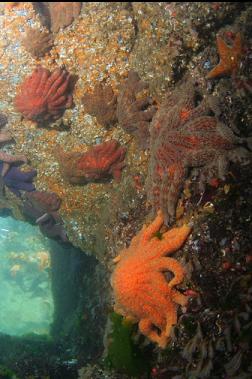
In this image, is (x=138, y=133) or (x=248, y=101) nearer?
(x=248, y=101)

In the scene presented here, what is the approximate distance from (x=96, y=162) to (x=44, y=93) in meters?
1.52

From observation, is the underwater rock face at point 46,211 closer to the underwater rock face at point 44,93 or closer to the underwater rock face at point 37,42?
the underwater rock face at point 44,93

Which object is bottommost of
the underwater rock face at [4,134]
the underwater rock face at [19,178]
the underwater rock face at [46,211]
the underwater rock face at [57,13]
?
the underwater rock face at [46,211]

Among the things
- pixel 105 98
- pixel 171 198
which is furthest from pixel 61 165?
pixel 171 198

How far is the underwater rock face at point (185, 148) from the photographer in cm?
390

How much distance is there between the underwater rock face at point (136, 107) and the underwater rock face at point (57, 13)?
4.56ft

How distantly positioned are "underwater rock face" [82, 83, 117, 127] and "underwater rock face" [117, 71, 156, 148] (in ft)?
0.64

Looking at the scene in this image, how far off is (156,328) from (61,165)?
11.8 ft

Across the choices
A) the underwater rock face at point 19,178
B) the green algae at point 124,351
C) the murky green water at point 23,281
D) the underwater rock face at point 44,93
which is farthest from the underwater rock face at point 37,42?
the murky green water at point 23,281

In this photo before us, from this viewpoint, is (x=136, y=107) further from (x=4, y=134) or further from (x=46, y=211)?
(x=46, y=211)

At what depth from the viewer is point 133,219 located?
5.57m

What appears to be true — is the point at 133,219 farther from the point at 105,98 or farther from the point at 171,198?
the point at 105,98

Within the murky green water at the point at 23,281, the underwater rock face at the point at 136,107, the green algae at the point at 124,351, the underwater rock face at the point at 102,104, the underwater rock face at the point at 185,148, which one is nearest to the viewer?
the underwater rock face at the point at 185,148

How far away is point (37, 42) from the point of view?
5.80m
